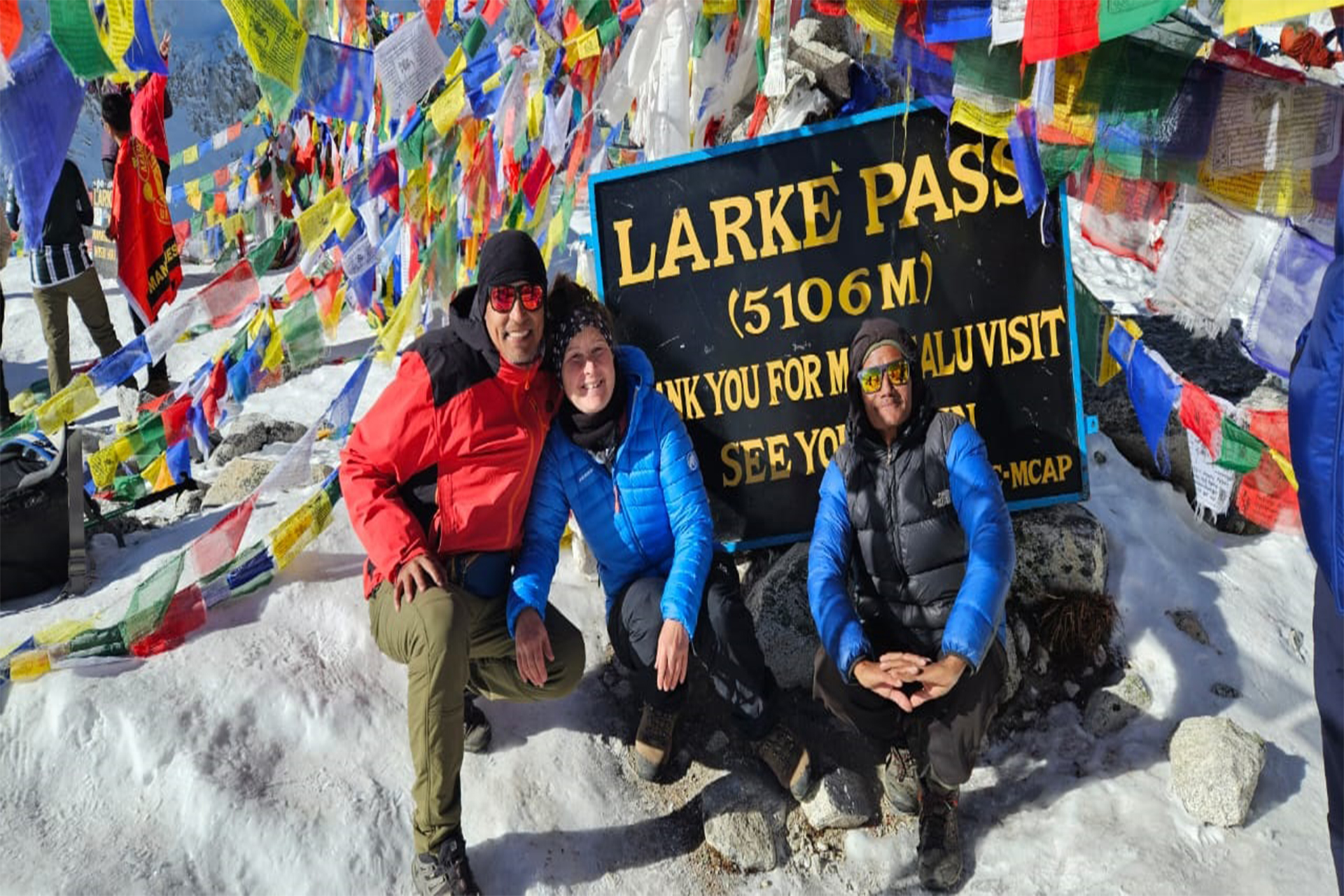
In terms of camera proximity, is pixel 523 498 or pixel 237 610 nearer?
pixel 523 498

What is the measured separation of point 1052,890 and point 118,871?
2811 millimetres

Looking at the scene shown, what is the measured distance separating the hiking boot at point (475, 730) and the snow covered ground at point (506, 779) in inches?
1.7

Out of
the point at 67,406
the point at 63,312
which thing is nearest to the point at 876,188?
the point at 67,406

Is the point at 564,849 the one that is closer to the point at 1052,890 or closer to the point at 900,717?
the point at 900,717

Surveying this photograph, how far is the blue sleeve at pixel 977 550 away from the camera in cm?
274

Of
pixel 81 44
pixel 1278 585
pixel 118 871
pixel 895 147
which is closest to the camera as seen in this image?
pixel 118 871

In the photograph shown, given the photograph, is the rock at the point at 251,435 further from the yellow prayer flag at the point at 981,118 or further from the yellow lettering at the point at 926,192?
the yellow prayer flag at the point at 981,118

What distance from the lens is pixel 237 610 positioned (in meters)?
3.60

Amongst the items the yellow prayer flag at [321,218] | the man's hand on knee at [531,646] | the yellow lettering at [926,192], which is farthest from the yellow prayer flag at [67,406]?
the yellow lettering at [926,192]

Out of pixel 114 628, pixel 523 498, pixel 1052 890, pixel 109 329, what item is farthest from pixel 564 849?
pixel 109 329

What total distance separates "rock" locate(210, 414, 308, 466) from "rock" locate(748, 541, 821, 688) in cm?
364

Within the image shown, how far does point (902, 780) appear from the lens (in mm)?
3098

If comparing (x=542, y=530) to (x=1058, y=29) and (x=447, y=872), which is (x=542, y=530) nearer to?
(x=447, y=872)

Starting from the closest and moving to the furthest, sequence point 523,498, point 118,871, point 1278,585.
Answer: point 118,871 < point 523,498 < point 1278,585
